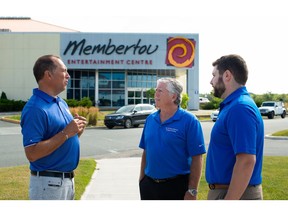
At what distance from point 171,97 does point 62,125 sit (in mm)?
1155

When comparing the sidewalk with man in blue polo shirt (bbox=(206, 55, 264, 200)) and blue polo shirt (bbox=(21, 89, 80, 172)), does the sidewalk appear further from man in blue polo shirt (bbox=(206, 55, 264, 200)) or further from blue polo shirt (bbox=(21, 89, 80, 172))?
man in blue polo shirt (bbox=(206, 55, 264, 200))

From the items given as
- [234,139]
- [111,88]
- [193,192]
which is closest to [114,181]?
[193,192]

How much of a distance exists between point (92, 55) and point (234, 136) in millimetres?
44460

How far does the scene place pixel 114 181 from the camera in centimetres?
820

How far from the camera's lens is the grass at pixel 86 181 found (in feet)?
21.7

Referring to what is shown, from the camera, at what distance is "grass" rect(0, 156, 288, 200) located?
662 cm

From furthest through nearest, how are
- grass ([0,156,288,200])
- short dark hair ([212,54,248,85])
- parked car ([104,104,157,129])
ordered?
parked car ([104,104,157,129]) < grass ([0,156,288,200]) < short dark hair ([212,54,248,85])

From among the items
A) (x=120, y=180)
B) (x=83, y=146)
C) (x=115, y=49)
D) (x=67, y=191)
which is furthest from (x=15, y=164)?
(x=115, y=49)

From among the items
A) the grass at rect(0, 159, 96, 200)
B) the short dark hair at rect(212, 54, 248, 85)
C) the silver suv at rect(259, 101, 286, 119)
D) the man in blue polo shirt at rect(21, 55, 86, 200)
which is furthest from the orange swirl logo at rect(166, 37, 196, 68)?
the short dark hair at rect(212, 54, 248, 85)

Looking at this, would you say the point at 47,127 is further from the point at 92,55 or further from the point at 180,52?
the point at 180,52

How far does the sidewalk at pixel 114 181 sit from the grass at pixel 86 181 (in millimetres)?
169

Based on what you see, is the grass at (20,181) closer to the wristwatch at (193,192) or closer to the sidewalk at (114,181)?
the sidewalk at (114,181)

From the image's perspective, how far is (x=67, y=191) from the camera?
11.6 feet

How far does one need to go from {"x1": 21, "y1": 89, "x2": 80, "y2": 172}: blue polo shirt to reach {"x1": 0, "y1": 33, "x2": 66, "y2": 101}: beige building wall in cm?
4391
